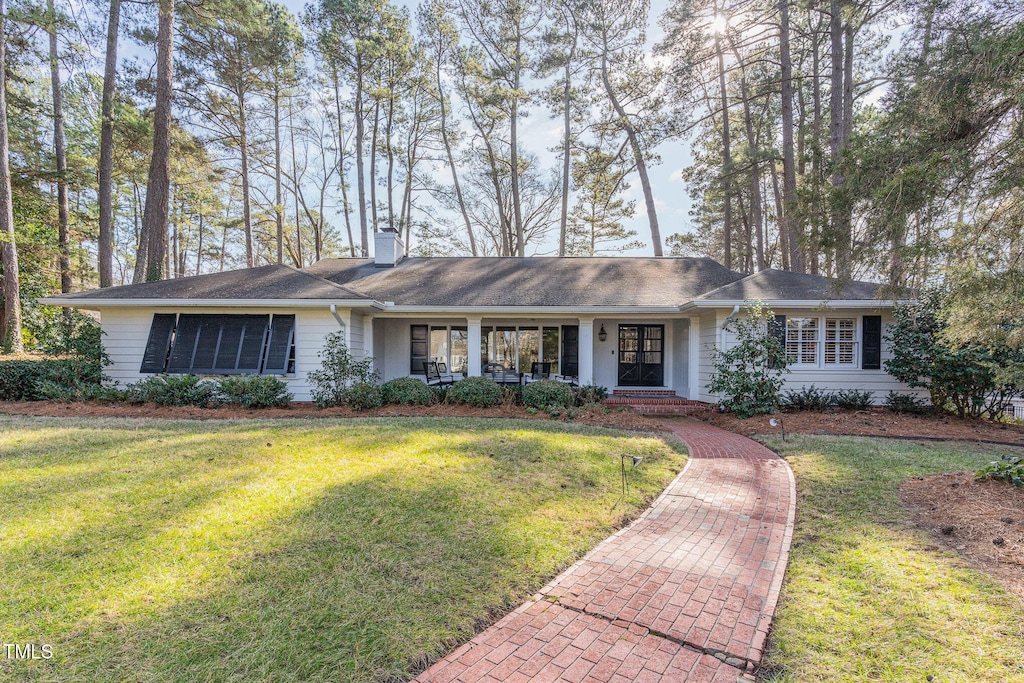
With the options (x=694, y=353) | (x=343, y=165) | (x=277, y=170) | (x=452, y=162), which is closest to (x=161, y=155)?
(x=343, y=165)

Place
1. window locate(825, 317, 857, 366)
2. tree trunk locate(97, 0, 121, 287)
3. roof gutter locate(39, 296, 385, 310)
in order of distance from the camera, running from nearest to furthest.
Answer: roof gutter locate(39, 296, 385, 310), window locate(825, 317, 857, 366), tree trunk locate(97, 0, 121, 287)

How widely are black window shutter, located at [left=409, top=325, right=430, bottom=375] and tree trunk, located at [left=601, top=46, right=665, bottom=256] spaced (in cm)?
999

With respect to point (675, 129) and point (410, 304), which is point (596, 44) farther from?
point (410, 304)

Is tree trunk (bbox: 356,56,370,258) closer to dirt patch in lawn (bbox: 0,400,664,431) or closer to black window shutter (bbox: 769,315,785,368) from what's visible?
dirt patch in lawn (bbox: 0,400,664,431)

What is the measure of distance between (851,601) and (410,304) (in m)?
9.82

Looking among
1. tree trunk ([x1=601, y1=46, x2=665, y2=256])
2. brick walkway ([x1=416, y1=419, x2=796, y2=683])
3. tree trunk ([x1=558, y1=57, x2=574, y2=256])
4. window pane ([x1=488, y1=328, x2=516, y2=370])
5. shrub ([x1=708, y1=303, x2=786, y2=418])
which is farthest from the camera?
tree trunk ([x1=558, y1=57, x2=574, y2=256])

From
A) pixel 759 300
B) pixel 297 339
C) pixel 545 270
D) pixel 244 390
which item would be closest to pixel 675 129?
pixel 545 270

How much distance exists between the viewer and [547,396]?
927cm

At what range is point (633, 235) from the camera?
22.6 metres

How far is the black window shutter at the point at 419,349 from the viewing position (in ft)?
42.1

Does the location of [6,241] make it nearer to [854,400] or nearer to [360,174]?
[360,174]

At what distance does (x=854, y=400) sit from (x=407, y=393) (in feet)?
32.7

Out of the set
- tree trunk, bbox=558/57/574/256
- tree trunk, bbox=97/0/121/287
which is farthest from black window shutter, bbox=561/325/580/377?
tree trunk, bbox=97/0/121/287

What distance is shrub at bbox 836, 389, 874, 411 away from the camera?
9.81 m
